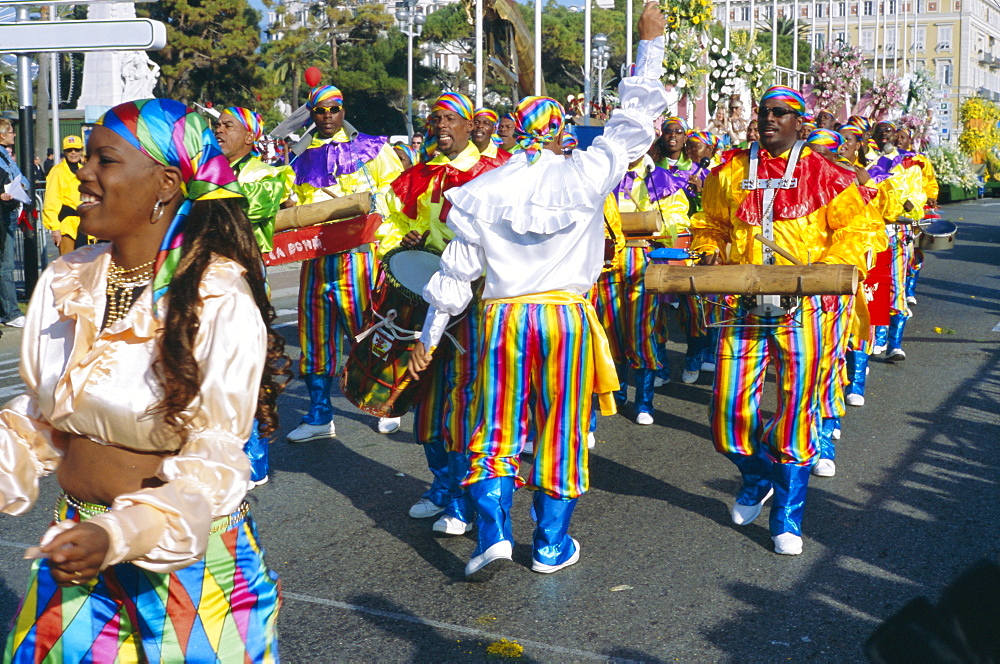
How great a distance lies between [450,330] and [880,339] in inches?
243

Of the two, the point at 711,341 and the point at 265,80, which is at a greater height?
the point at 265,80

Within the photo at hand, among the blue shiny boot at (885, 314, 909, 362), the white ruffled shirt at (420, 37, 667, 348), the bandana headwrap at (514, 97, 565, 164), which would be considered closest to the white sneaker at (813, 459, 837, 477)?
the bandana headwrap at (514, 97, 565, 164)

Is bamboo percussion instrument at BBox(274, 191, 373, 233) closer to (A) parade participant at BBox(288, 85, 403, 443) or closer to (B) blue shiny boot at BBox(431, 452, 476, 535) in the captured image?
(A) parade participant at BBox(288, 85, 403, 443)

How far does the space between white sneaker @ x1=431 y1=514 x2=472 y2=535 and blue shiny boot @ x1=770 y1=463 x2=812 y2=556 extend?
1452 mm

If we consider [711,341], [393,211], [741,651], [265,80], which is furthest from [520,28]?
[741,651]

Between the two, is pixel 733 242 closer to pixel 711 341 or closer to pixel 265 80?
pixel 711 341

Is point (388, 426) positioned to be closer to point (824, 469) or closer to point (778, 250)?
point (824, 469)

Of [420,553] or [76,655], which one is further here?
[420,553]

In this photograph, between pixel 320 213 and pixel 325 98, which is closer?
pixel 320 213

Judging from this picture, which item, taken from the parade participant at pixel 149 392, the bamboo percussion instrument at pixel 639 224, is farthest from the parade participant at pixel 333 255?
the parade participant at pixel 149 392

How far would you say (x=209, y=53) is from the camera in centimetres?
4441

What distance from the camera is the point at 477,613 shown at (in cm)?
473

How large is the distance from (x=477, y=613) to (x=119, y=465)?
7.83ft

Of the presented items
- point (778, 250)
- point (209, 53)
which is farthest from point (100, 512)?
point (209, 53)
